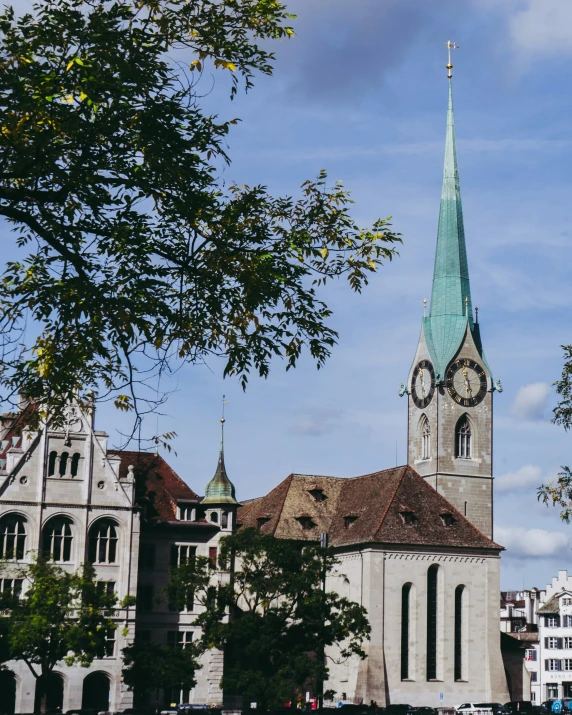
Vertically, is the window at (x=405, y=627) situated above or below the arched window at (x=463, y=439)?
below

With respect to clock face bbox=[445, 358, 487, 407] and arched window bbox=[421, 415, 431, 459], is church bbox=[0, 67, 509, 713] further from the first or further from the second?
clock face bbox=[445, 358, 487, 407]

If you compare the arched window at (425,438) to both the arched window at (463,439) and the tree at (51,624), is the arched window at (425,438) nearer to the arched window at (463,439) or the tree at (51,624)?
the arched window at (463,439)

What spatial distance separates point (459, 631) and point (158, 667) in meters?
29.6

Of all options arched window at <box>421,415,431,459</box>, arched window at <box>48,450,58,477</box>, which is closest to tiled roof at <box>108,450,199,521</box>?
arched window at <box>48,450,58,477</box>

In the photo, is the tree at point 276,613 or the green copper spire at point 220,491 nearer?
the tree at point 276,613

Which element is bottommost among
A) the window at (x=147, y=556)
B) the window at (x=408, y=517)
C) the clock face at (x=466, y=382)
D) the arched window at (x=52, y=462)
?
the window at (x=147, y=556)

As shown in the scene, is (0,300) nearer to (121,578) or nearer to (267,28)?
(267,28)

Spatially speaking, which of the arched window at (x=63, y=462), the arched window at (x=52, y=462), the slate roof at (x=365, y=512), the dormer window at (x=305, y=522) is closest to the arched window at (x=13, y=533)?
the arched window at (x=52, y=462)

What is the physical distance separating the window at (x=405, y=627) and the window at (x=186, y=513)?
1517cm

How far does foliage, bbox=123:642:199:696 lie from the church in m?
2.72

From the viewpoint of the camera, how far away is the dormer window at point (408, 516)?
8825cm

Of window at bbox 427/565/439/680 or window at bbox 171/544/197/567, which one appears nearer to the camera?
window at bbox 171/544/197/567

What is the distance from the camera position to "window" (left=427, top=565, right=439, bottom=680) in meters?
85.8

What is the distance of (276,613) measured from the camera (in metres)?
65.4
